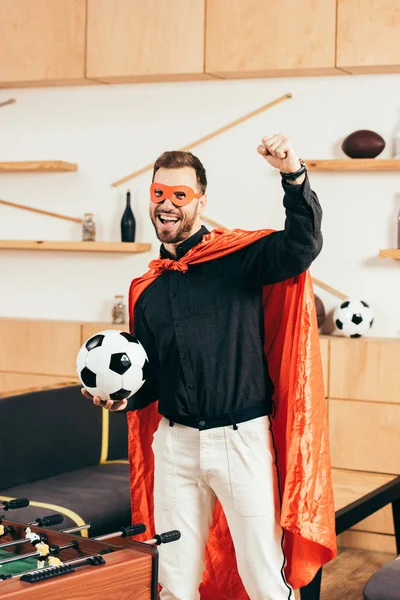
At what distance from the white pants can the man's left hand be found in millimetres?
774

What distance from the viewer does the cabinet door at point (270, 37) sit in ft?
16.5

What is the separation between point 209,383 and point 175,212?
549mm

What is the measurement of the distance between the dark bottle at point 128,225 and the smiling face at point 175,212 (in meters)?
2.72

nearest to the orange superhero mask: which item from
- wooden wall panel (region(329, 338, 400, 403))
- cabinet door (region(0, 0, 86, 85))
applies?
wooden wall panel (region(329, 338, 400, 403))

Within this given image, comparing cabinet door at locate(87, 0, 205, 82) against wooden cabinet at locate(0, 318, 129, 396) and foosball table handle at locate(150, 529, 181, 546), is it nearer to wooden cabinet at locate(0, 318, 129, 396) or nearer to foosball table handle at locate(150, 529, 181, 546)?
wooden cabinet at locate(0, 318, 129, 396)

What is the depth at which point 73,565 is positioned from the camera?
2086mm

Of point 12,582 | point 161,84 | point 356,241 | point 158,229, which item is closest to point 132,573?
point 12,582

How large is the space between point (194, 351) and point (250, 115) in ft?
9.51

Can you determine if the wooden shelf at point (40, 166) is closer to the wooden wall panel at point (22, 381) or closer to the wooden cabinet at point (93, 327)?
the wooden cabinet at point (93, 327)

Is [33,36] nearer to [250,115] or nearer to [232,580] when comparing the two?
[250,115]

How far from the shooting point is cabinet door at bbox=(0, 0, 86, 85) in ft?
18.3

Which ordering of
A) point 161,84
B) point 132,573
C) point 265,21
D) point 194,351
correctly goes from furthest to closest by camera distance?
point 161,84
point 265,21
point 194,351
point 132,573

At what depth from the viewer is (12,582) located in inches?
77.7

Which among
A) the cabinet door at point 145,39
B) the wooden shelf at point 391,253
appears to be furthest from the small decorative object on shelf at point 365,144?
the cabinet door at point 145,39
